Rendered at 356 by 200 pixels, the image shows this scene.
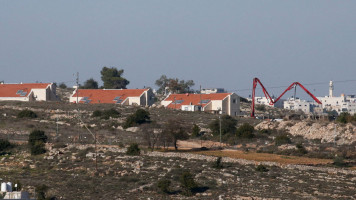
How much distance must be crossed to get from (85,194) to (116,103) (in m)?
57.0

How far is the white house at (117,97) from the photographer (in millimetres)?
104625

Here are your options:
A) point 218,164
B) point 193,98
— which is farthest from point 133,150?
point 193,98

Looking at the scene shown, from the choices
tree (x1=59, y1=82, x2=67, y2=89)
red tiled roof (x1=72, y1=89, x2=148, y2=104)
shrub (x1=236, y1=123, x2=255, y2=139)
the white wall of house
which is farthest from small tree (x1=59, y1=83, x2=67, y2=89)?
shrub (x1=236, y1=123, x2=255, y2=139)

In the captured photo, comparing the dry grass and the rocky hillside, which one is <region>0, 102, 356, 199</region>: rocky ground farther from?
the dry grass

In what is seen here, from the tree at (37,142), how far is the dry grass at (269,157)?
14400 millimetres

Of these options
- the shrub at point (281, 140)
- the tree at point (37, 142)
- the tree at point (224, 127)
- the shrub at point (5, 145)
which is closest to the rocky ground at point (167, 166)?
the shrub at point (281, 140)

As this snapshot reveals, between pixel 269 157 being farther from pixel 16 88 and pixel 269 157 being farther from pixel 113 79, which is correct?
pixel 113 79

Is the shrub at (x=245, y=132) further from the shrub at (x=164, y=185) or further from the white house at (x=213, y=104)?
the shrub at (x=164, y=185)

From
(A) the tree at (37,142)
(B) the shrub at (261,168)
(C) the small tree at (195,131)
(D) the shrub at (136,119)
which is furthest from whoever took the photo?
(D) the shrub at (136,119)

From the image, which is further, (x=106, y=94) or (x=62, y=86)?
(x=62, y=86)

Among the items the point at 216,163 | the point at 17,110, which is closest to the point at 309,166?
the point at 216,163

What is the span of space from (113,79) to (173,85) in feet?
40.4

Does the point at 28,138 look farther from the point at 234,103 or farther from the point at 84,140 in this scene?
the point at 234,103

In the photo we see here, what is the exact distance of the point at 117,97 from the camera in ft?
350
